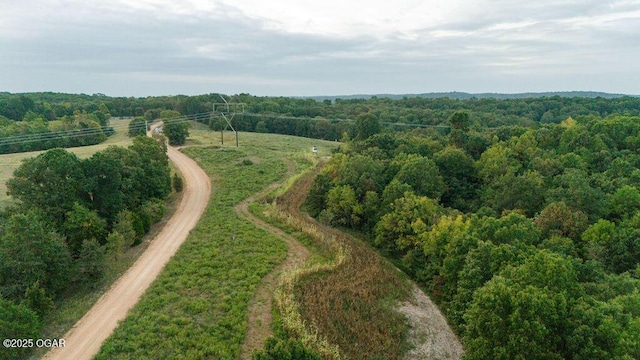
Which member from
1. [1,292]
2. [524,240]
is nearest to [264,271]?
[1,292]

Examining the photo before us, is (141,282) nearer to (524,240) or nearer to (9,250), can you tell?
(9,250)

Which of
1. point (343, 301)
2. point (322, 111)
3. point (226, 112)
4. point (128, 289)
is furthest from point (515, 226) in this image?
point (322, 111)

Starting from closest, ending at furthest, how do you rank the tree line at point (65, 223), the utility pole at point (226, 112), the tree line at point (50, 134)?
the tree line at point (65, 223)
the tree line at point (50, 134)
the utility pole at point (226, 112)

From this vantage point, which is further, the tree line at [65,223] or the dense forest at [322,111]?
the dense forest at [322,111]

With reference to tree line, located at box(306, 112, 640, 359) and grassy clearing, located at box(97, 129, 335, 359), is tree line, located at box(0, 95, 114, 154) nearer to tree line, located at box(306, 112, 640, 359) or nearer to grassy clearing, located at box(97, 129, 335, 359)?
grassy clearing, located at box(97, 129, 335, 359)

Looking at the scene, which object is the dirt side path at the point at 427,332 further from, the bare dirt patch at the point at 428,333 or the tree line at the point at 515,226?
the tree line at the point at 515,226

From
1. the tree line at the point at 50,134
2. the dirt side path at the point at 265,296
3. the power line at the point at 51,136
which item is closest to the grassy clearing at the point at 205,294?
the dirt side path at the point at 265,296
